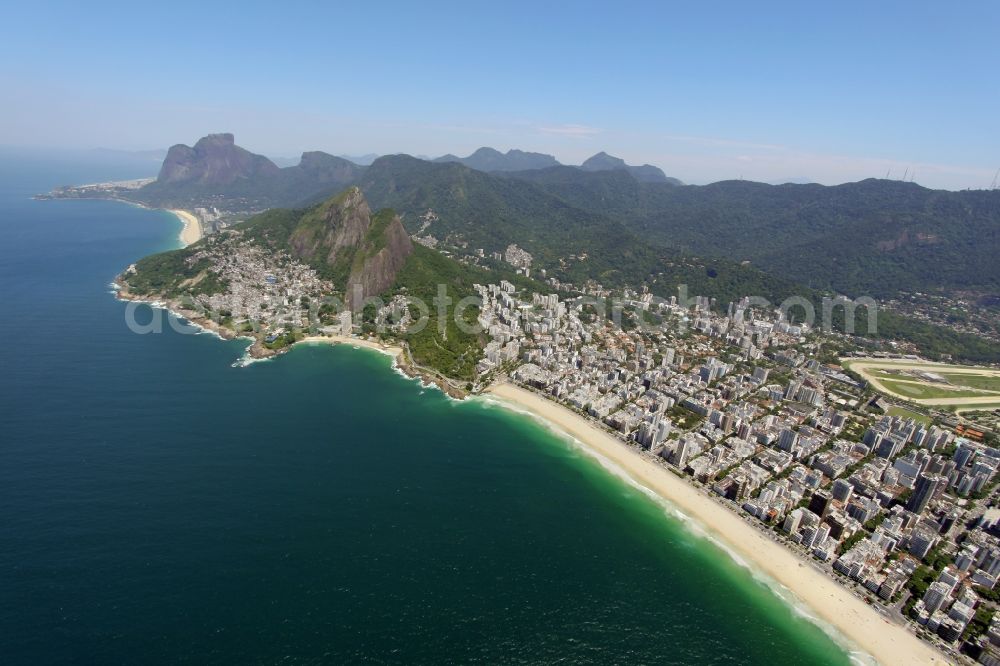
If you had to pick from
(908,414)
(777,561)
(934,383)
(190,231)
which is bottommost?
(777,561)

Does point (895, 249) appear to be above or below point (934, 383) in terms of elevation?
above

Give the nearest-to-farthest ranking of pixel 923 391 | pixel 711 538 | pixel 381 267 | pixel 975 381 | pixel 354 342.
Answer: pixel 711 538
pixel 923 391
pixel 354 342
pixel 975 381
pixel 381 267

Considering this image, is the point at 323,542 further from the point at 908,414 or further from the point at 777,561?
the point at 908,414

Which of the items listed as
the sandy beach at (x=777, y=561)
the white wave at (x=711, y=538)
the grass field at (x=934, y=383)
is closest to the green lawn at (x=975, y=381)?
the grass field at (x=934, y=383)

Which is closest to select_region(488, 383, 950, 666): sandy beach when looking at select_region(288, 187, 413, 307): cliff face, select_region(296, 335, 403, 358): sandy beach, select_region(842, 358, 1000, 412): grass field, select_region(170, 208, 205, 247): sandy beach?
select_region(296, 335, 403, 358): sandy beach

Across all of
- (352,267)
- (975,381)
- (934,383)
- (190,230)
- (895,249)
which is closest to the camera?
(934,383)

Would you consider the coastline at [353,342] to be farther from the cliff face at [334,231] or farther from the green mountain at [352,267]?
the cliff face at [334,231]

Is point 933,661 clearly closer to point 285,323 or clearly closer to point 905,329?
point 285,323

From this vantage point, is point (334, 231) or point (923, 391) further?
point (334, 231)

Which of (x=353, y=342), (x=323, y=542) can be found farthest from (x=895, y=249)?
(x=323, y=542)
